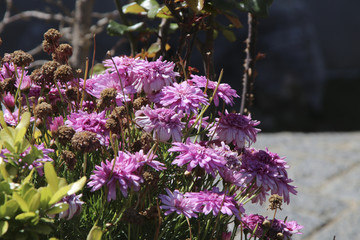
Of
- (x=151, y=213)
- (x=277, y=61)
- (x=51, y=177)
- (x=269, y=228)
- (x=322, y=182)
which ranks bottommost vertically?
(x=322, y=182)

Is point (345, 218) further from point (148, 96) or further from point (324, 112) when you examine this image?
point (324, 112)

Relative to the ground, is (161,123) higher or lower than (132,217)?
higher

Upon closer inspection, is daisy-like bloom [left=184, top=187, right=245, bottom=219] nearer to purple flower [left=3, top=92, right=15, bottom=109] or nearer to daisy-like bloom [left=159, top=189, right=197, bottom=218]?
daisy-like bloom [left=159, top=189, right=197, bottom=218]

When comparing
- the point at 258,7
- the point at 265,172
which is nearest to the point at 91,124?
the point at 265,172

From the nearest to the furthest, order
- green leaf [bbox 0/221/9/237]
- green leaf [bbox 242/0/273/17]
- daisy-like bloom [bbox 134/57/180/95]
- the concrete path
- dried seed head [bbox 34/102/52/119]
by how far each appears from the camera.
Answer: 1. green leaf [bbox 0/221/9/237]
2. dried seed head [bbox 34/102/52/119]
3. daisy-like bloom [bbox 134/57/180/95]
4. green leaf [bbox 242/0/273/17]
5. the concrete path

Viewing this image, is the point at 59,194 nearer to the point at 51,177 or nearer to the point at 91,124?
the point at 51,177

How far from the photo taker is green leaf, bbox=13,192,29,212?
2.16 feet

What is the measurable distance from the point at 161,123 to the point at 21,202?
30cm

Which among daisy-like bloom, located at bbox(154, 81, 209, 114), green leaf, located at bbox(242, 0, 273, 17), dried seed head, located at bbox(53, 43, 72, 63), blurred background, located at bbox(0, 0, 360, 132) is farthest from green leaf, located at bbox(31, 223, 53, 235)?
blurred background, located at bbox(0, 0, 360, 132)

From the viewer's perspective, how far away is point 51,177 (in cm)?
70

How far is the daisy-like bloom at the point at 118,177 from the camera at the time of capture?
807 mm

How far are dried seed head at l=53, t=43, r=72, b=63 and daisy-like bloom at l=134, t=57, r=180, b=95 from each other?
0.16m

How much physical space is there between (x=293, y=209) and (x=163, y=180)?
2.62 m

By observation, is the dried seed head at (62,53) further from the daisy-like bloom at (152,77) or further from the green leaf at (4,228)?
the green leaf at (4,228)
